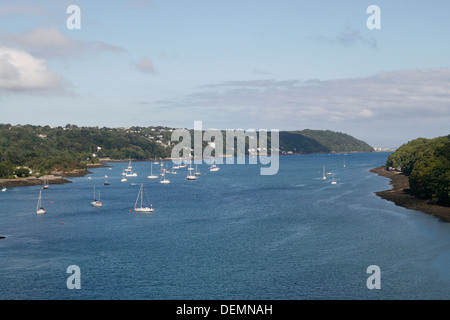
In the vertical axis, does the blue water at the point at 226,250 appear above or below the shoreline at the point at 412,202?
below

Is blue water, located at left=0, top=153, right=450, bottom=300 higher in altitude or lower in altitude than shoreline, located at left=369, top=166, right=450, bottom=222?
lower

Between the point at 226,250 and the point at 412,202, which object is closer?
the point at 226,250

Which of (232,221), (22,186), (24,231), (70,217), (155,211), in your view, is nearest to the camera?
(24,231)

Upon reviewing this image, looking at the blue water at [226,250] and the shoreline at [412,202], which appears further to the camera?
the shoreline at [412,202]

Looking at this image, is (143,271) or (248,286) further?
(143,271)

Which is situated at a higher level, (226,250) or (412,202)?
(412,202)

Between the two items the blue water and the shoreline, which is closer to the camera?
the blue water
